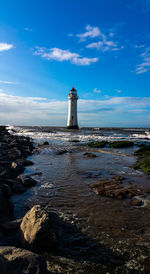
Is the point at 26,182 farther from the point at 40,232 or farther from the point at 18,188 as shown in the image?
the point at 40,232

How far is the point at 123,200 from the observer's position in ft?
21.0

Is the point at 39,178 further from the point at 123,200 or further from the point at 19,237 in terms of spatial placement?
the point at 19,237

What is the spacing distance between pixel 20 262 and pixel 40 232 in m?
0.90

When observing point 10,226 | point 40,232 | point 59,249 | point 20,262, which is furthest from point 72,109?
point 20,262

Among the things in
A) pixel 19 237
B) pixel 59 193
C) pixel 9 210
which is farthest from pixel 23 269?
pixel 59 193

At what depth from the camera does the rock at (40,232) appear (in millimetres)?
3623

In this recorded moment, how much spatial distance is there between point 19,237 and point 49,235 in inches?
28.9

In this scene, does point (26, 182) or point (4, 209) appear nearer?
point (4, 209)

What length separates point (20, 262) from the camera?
2729mm

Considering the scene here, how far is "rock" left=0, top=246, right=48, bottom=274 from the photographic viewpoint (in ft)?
8.51

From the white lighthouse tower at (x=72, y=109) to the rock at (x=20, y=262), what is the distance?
5499cm

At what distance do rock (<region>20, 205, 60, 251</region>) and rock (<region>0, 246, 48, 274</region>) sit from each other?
2.16ft

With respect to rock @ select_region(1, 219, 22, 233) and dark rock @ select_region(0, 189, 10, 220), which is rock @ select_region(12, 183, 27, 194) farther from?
rock @ select_region(1, 219, 22, 233)

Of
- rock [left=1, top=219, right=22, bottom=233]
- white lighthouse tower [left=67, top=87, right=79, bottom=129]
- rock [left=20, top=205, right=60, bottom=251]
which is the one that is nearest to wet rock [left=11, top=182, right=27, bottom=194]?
rock [left=1, top=219, right=22, bottom=233]
